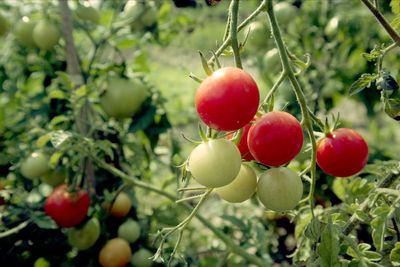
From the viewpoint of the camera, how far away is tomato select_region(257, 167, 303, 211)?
76 cm

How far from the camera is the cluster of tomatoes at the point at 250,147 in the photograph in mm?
672

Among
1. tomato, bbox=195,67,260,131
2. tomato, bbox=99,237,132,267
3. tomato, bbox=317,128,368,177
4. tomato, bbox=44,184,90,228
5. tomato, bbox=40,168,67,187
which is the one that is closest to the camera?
tomato, bbox=195,67,260,131

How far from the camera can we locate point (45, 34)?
160 centimetres

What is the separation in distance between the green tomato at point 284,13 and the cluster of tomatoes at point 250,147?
1023mm

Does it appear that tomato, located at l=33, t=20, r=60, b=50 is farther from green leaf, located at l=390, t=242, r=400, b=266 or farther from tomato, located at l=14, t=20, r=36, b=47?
green leaf, located at l=390, t=242, r=400, b=266

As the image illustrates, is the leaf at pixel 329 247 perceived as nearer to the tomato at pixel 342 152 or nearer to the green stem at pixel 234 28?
the tomato at pixel 342 152

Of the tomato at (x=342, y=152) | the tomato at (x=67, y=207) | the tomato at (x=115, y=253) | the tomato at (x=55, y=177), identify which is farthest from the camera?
the tomato at (x=55, y=177)

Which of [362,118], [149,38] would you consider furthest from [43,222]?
[362,118]

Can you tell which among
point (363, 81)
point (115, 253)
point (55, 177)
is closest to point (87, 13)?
point (55, 177)

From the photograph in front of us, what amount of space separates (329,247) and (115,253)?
31.4 inches

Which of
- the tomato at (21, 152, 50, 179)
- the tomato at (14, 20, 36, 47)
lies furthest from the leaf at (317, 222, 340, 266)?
the tomato at (14, 20, 36, 47)

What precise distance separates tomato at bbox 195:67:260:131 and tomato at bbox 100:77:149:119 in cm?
89

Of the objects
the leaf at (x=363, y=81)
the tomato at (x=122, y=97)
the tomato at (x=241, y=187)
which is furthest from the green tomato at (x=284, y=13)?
the tomato at (x=241, y=187)

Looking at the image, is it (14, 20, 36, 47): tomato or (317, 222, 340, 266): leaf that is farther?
(14, 20, 36, 47): tomato
